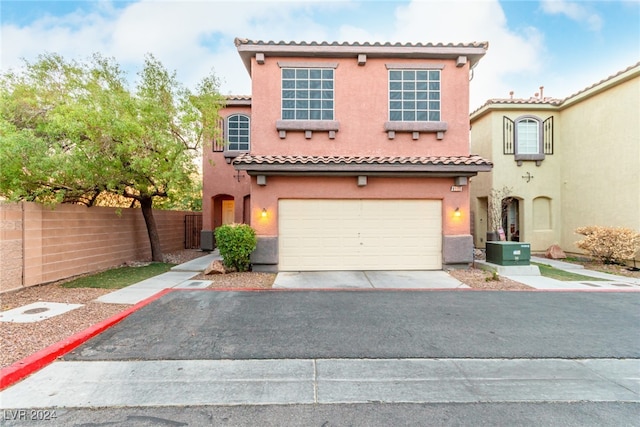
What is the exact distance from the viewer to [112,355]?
4.00 metres

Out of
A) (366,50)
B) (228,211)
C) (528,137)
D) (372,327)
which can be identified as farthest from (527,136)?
(228,211)

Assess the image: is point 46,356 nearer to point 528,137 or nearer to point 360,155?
point 360,155

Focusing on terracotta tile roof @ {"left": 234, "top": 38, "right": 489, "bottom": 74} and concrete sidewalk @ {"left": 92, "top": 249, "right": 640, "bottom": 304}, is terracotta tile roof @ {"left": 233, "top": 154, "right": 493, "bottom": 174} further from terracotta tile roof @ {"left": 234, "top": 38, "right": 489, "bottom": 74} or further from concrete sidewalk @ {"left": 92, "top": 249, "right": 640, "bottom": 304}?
terracotta tile roof @ {"left": 234, "top": 38, "right": 489, "bottom": 74}

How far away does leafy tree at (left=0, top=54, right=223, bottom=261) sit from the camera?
279 inches

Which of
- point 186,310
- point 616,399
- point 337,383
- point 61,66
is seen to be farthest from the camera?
point 61,66

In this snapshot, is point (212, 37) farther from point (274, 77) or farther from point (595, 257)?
point (595, 257)

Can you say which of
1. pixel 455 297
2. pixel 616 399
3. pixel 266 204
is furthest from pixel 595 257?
pixel 266 204

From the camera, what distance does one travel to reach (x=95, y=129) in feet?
25.2

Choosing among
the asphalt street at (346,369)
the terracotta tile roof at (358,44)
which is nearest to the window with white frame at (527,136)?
the terracotta tile roof at (358,44)

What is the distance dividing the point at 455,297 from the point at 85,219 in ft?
35.0

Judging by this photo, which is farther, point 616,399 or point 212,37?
point 212,37

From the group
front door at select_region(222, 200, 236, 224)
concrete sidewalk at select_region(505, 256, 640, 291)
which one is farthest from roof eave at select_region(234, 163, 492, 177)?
front door at select_region(222, 200, 236, 224)

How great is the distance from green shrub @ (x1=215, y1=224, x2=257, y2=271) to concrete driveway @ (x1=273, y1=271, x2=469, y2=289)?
1253 mm

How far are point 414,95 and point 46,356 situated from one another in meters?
11.1
